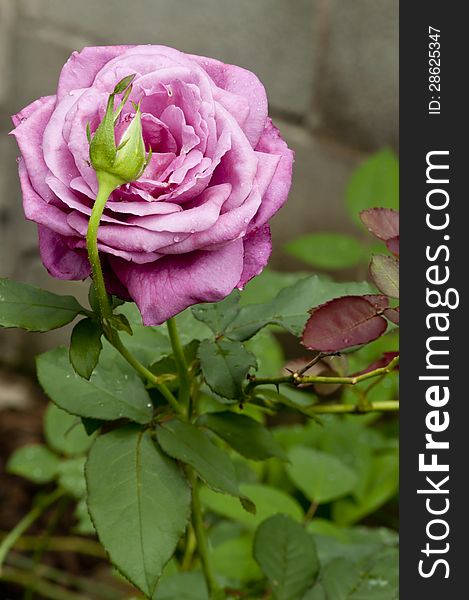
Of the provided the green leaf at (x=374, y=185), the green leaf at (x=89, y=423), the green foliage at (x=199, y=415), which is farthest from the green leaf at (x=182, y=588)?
the green leaf at (x=374, y=185)

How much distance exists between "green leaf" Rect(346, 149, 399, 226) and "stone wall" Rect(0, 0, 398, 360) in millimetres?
290

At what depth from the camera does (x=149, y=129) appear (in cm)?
41

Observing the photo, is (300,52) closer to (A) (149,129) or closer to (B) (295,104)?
(B) (295,104)

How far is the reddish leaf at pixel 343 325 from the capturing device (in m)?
0.45

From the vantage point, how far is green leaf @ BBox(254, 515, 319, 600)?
1.94 feet

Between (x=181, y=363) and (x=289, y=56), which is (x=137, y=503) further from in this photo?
(x=289, y=56)

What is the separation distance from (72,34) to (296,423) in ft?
2.21

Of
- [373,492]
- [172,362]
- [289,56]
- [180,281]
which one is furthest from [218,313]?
[289,56]

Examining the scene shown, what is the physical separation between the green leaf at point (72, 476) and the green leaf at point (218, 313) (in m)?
0.44

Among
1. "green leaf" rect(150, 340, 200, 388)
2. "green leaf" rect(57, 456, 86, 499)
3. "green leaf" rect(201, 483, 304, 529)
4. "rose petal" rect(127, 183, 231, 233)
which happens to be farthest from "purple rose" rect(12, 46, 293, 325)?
"green leaf" rect(57, 456, 86, 499)

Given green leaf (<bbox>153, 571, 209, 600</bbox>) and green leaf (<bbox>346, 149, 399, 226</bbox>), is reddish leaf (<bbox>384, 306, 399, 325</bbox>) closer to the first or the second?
green leaf (<bbox>153, 571, 209, 600</bbox>)

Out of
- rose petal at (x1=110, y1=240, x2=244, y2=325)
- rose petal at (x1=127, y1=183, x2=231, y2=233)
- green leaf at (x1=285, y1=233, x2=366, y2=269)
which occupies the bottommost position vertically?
rose petal at (x1=110, y1=240, x2=244, y2=325)

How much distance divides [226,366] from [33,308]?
0.10m

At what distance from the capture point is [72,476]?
3.07 ft
